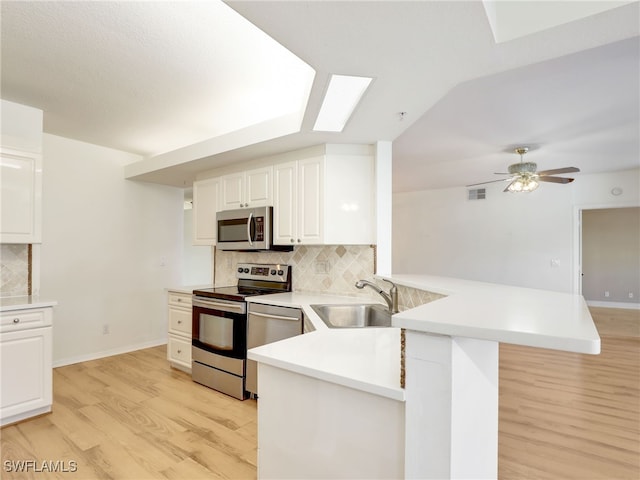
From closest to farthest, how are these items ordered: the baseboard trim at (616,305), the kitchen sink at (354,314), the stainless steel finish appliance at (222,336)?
1. the kitchen sink at (354,314)
2. the stainless steel finish appliance at (222,336)
3. the baseboard trim at (616,305)

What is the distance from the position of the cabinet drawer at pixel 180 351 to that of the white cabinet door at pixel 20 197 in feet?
5.12

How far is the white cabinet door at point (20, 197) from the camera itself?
2.69 m

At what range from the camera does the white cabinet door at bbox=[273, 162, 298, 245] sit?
312cm

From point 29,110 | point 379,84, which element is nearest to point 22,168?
point 29,110

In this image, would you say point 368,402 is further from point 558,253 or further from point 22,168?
point 558,253

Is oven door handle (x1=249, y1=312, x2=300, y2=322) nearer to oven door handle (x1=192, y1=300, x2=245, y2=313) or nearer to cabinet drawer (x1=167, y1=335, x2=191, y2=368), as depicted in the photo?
oven door handle (x1=192, y1=300, x2=245, y2=313)

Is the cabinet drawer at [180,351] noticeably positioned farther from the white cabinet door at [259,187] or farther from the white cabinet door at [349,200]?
the white cabinet door at [349,200]

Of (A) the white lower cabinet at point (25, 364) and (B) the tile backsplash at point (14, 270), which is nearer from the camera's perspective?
(A) the white lower cabinet at point (25, 364)

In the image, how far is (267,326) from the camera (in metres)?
2.72

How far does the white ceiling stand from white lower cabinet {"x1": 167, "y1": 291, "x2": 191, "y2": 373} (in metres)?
1.47

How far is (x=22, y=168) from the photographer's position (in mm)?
2777

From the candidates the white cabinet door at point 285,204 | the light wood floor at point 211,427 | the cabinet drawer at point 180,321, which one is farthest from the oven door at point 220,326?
the white cabinet door at point 285,204

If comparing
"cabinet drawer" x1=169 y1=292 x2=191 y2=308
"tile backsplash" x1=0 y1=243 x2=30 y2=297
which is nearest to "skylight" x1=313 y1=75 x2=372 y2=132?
"cabinet drawer" x1=169 y1=292 x2=191 y2=308
